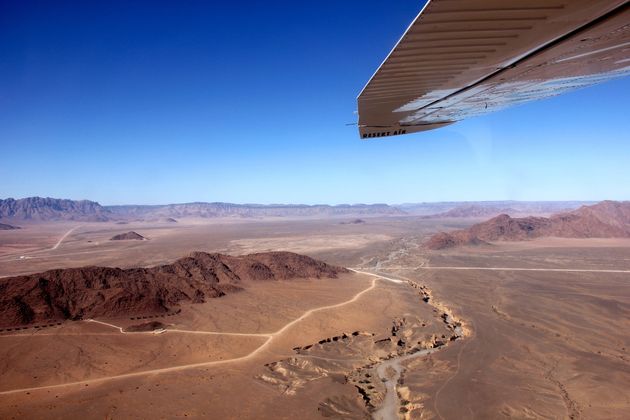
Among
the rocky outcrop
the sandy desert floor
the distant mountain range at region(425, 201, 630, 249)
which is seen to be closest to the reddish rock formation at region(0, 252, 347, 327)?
the sandy desert floor

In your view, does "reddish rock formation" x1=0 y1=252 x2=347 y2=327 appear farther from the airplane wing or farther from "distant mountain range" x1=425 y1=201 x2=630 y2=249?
"distant mountain range" x1=425 y1=201 x2=630 y2=249

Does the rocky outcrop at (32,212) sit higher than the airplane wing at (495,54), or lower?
higher

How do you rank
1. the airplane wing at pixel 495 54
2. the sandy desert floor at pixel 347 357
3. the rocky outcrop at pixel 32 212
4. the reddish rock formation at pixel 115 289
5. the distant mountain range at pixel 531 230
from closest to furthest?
the airplane wing at pixel 495 54, the sandy desert floor at pixel 347 357, the reddish rock formation at pixel 115 289, the distant mountain range at pixel 531 230, the rocky outcrop at pixel 32 212

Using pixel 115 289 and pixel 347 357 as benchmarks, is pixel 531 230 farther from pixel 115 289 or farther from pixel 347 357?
pixel 115 289

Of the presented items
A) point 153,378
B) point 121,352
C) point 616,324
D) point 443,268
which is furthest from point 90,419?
point 443,268

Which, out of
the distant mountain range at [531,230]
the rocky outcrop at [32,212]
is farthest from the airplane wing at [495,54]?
the rocky outcrop at [32,212]

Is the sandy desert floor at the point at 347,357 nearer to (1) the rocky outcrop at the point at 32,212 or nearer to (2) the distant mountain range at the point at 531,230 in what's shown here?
(2) the distant mountain range at the point at 531,230

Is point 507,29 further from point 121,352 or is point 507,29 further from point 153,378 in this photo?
point 121,352
